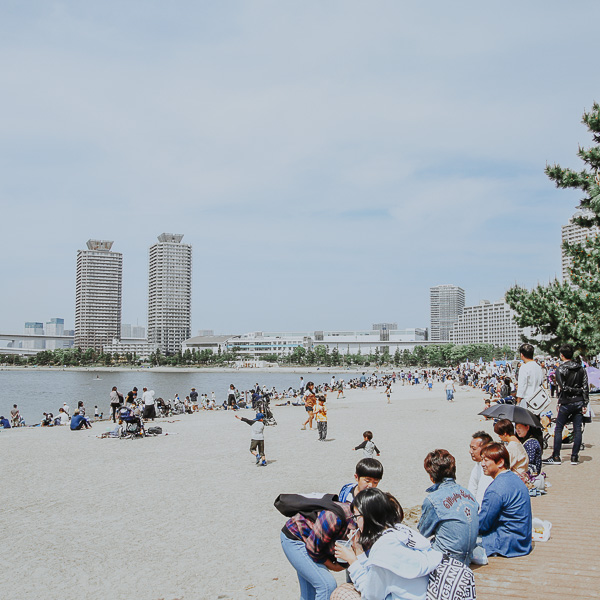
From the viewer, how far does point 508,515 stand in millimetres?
5250

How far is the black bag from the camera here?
3855mm

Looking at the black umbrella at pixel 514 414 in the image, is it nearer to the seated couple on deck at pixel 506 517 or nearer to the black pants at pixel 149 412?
the seated couple on deck at pixel 506 517

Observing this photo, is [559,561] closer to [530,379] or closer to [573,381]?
[530,379]

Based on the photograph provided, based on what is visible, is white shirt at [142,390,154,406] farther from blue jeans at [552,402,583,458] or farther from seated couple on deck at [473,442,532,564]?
seated couple on deck at [473,442,532,564]

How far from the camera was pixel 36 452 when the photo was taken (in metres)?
16.3

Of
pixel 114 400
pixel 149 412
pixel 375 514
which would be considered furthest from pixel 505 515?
pixel 114 400

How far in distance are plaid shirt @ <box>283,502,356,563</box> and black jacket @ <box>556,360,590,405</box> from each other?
22.5 ft

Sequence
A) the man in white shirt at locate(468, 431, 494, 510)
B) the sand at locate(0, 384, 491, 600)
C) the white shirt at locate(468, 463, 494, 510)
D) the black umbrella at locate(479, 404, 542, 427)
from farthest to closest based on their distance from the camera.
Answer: the black umbrella at locate(479, 404, 542, 427), the sand at locate(0, 384, 491, 600), the white shirt at locate(468, 463, 494, 510), the man in white shirt at locate(468, 431, 494, 510)

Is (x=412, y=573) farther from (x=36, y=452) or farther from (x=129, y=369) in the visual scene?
(x=129, y=369)

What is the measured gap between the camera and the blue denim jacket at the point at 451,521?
4.48 metres

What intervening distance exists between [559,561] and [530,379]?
450 cm

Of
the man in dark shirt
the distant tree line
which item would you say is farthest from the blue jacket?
the distant tree line

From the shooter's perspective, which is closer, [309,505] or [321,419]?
[309,505]

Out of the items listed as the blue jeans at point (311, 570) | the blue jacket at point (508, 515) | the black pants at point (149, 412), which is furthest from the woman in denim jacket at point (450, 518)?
the black pants at point (149, 412)
